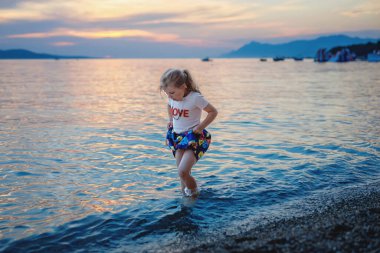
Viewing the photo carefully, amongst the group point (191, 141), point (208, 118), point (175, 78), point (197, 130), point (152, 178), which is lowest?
point (152, 178)

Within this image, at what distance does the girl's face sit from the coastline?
2.16m

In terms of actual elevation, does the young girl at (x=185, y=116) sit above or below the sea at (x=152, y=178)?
above

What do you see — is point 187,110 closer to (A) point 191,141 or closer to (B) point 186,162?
(A) point 191,141

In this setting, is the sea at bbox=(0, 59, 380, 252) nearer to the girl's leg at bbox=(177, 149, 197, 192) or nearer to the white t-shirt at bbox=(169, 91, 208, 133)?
the girl's leg at bbox=(177, 149, 197, 192)

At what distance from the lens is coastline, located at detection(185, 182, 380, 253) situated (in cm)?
384

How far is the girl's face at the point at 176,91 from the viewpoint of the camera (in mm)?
5661

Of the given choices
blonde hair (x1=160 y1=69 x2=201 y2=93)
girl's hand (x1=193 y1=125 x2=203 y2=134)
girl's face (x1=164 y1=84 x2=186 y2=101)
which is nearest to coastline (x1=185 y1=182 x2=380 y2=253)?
girl's hand (x1=193 y1=125 x2=203 y2=134)

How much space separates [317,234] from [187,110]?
260 cm

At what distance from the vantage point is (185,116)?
5859mm

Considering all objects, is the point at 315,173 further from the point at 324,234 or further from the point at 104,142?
the point at 104,142

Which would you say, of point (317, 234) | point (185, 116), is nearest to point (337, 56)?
point (185, 116)

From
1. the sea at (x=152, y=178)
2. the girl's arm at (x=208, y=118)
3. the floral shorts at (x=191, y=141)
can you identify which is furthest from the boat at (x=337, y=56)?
the girl's arm at (x=208, y=118)

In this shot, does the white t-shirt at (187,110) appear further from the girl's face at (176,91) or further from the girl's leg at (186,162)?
the girl's leg at (186,162)

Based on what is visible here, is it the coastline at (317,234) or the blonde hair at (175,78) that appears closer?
the coastline at (317,234)
